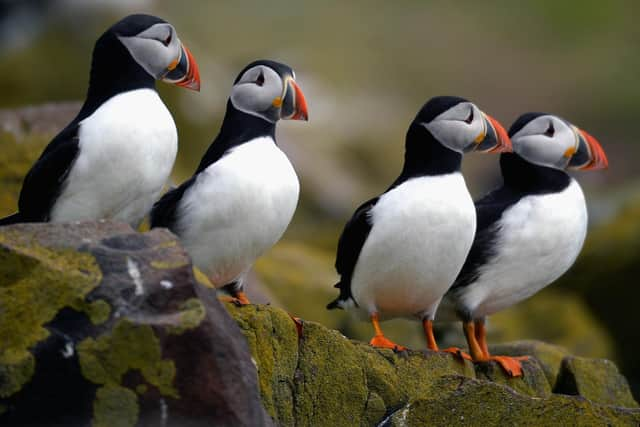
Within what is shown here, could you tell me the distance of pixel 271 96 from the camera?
6.25m

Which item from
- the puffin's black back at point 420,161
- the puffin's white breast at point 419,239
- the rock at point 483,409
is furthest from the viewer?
the puffin's black back at point 420,161

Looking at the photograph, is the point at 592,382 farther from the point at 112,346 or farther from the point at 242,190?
the point at 112,346

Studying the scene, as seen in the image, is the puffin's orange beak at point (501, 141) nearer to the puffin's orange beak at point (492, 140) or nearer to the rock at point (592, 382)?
the puffin's orange beak at point (492, 140)

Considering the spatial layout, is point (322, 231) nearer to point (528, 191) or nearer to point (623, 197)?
point (623, 197)

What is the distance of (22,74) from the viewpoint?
1562cm

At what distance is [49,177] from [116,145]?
1.21 ft

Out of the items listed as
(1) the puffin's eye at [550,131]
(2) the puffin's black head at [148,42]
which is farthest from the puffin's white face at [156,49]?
(1) the puffin's eye at [550,131]

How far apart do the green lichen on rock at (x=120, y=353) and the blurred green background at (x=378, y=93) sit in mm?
3696

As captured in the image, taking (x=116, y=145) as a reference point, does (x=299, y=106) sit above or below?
above

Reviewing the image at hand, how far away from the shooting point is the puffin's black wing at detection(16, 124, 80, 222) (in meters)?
5.70

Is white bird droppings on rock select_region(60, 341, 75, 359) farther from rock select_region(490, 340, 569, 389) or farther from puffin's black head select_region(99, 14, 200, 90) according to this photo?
rock select_region(490, 340, 569, 389)

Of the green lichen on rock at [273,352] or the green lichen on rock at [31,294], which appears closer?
the green lichen on rock at [31,294]

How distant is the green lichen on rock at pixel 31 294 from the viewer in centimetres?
450

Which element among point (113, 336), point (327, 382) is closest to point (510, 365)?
point (327, 382)
